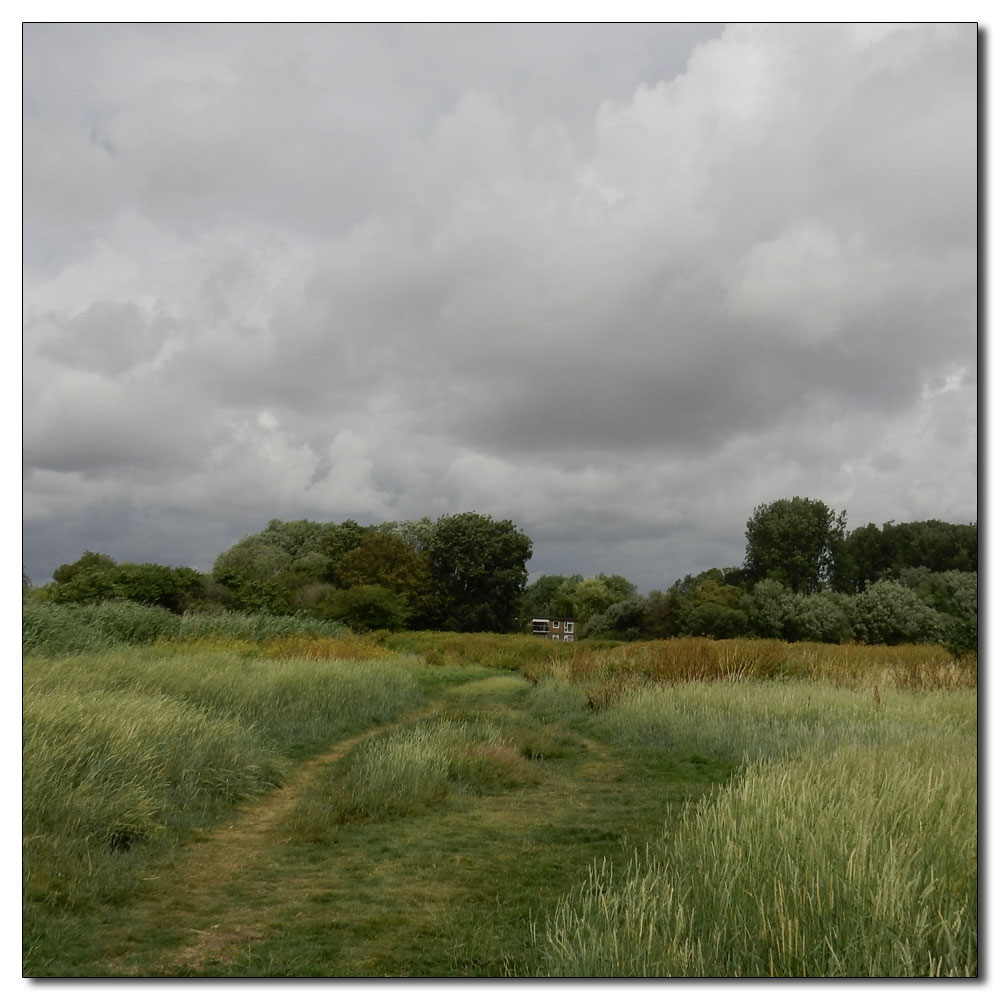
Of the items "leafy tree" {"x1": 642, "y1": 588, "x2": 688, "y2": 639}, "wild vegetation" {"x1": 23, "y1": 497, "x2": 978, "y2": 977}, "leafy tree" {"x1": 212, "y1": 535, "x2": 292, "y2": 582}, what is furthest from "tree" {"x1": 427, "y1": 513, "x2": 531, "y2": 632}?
"wild vegetation" {"x1": 23, "y1": 497, "x2": 978, "y2": 977}

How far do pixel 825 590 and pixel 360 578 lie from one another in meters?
26.0

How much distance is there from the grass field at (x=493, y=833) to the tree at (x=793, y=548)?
2694 mm

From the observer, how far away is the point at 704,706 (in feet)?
47.8

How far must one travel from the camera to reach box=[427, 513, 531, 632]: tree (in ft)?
148

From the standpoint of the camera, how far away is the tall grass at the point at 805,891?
14.4 feet

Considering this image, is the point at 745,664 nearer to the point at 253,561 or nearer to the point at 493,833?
the point at 493,833

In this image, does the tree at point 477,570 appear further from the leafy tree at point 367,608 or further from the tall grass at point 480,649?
the tall grass at point 480,649

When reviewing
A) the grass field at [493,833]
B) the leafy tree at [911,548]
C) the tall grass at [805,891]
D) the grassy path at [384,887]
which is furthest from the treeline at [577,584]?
the grassy path at [384,887]

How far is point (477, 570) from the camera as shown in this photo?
45719 millimetres

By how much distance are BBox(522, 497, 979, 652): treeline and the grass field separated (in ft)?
3.71

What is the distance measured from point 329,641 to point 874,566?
17.9m
